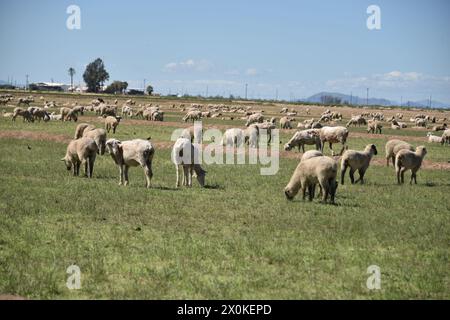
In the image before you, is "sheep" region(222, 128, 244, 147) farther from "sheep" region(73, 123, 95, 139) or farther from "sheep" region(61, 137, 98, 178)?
"sheep" region(61, 137, 98, 178)

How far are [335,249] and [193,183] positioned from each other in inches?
392

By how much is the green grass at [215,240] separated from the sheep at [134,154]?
0.60 meters

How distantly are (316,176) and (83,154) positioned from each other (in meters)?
8.78

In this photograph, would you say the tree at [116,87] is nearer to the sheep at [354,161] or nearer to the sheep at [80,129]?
the sheep at [80,129]

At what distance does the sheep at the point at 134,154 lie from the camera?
19.0 meters

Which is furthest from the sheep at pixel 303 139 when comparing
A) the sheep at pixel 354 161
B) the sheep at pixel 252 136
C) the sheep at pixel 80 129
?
the sheep at pixel 80 129

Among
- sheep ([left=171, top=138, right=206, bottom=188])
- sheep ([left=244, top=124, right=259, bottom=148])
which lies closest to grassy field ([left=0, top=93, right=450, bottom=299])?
sheep ([left=171, top=138, right=206, bottom=188])

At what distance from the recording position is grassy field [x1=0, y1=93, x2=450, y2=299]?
30.5ft

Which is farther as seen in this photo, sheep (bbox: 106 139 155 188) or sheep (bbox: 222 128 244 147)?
sheep (bbox: 222 128 244 147)

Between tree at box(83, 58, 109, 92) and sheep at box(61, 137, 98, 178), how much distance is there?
427 feet

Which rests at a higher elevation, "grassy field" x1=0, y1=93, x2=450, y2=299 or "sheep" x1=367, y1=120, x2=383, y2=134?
"sheep" x1=367, y1=120, x2=383, y2=134

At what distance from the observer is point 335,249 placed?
11773mm

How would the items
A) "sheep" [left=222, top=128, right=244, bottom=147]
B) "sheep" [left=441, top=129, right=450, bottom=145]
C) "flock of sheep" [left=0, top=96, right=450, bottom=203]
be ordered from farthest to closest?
"sheep" [left=441, top=129, right=450, bottom=145] < "sheep" [left=222, top=128, right=244, bottom=147] < "flock of sheep" [left=0, top=96, right=450, bottom=203]
